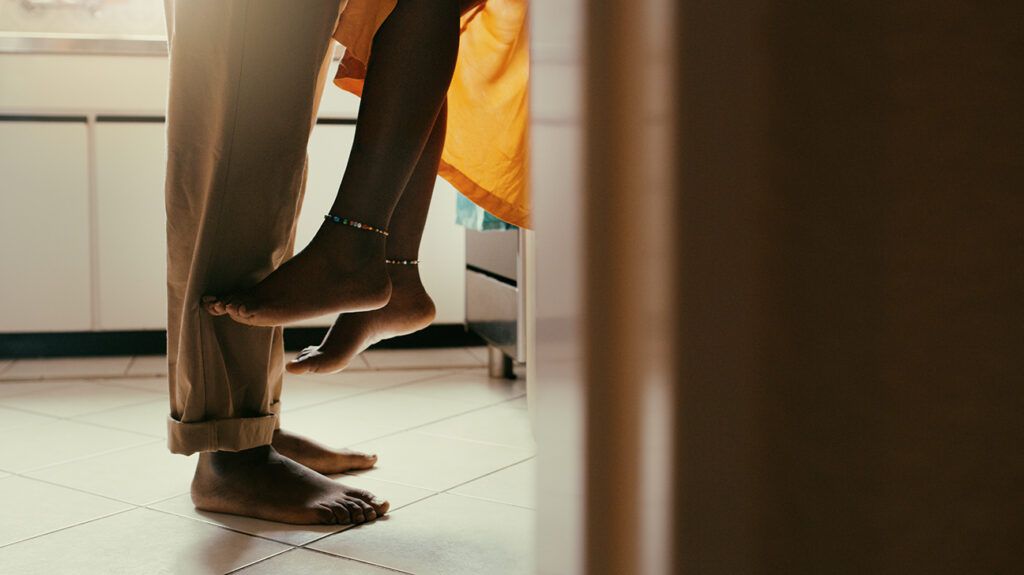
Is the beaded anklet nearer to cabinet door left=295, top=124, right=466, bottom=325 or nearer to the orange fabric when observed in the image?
the orange fabric

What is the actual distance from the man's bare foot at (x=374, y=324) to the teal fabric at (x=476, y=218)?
59 centimetres

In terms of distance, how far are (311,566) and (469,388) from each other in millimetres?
1135

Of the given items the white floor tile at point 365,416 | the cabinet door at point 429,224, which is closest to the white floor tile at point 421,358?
the cabinet door at point 429,224

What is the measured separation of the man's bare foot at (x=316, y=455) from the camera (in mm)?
1273

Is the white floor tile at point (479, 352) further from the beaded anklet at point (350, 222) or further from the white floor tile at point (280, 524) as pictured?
the beaded anklet at point (350, 222)

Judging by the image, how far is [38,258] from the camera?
2.54m

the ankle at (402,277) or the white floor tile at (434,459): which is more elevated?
the ankle at (402,277)

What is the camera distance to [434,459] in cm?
136

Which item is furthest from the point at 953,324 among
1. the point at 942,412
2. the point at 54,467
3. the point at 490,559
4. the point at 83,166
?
the point at 83,166

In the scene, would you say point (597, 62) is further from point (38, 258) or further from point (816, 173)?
point (38, 258)

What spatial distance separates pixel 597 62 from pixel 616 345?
2.6 inches

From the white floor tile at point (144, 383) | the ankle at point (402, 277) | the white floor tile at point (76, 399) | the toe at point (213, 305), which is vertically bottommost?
the white floor tile at point (144, 383)

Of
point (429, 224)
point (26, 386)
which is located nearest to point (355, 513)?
point (26, 386)

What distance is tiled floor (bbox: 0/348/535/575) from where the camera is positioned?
92cm
